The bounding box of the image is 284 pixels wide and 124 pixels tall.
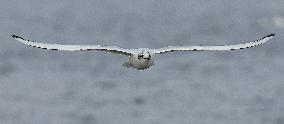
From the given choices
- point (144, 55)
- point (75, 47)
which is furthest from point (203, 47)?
point (75, 47)

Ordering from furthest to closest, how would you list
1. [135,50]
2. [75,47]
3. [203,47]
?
1. [203,47]
2. [75,47]
3. [135,50]

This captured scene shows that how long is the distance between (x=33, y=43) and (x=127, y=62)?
19.5 m

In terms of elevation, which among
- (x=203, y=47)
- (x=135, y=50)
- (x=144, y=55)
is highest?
(x=203, y=47)

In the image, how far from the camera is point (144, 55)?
13812 centimetres

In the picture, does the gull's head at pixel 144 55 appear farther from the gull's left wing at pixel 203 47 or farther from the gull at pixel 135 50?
the gull's left wing at pixel 203 47

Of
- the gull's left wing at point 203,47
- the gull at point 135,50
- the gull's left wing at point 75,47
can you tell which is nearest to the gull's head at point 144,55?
the gull at point 135,50

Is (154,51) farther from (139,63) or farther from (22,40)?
(22,40)

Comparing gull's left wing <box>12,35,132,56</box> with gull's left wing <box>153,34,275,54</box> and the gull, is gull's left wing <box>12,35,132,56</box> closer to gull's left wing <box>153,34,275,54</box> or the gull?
the gull

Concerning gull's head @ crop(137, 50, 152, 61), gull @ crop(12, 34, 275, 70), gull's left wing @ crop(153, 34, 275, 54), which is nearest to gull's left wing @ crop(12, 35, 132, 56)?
gull @ crop(12, 34, 275, 70)

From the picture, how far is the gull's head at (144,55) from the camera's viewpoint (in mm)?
137875

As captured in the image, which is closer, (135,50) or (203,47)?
(135,50)

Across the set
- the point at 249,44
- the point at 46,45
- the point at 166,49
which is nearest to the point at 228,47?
the point at 249,44

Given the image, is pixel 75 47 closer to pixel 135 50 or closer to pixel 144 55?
pixel 135 50

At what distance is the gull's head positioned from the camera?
5428 inches
